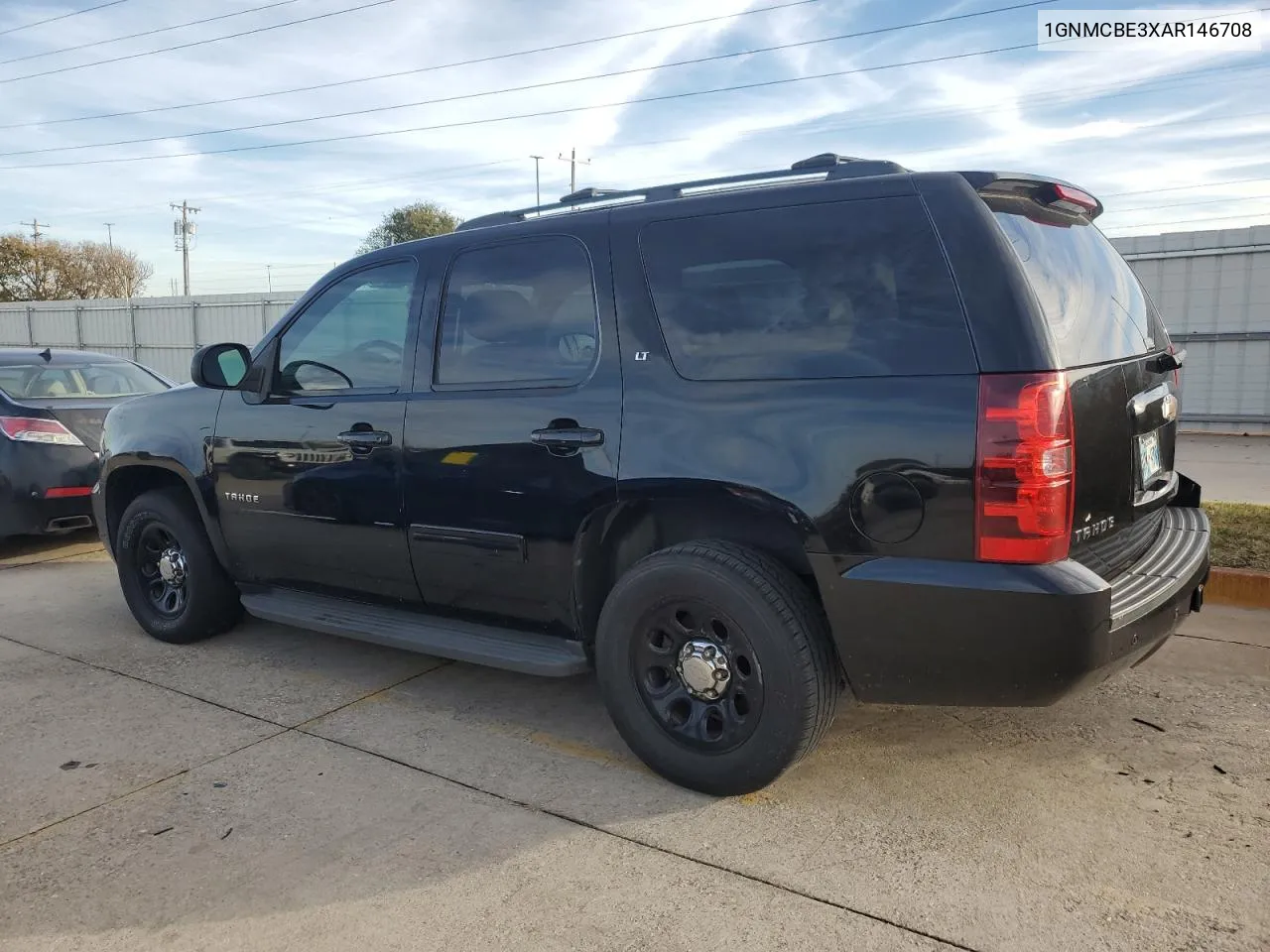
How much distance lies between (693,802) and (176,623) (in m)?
3.04

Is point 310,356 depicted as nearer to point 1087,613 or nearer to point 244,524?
point 244,524

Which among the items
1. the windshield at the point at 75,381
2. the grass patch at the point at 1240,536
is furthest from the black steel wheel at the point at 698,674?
the windshield at the point at 75,381

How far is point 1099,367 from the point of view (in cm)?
290

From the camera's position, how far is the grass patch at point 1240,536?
17.7 feet

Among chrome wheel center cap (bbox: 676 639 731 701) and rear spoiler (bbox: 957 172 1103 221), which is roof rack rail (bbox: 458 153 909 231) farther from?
chrome wheel center cap (bbox: 676 639 731 701)

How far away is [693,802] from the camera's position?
3.19 meters

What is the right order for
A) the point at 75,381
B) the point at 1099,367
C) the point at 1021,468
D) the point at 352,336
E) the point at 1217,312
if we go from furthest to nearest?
1. the point at 1217,312
2. the point at 75,381
3. the point at 352,336
4. the point at 1099,367
5. the point at 1021,468

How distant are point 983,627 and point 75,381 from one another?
7384mm

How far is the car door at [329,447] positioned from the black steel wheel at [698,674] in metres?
1.18

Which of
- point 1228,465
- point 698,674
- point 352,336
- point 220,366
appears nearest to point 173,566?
point 220,366

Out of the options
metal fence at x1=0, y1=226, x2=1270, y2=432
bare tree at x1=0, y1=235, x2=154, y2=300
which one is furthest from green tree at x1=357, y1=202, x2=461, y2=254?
metal fence at x1=0, y1=226, x2=1270, y2=432

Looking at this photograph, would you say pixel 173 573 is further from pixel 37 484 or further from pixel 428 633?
pixel 37 484

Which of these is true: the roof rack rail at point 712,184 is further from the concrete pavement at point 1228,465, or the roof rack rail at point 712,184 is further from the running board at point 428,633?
the concrete pavement at point 1228,465

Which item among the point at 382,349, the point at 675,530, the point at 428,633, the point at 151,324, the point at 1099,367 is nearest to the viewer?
the point at 1099,367
